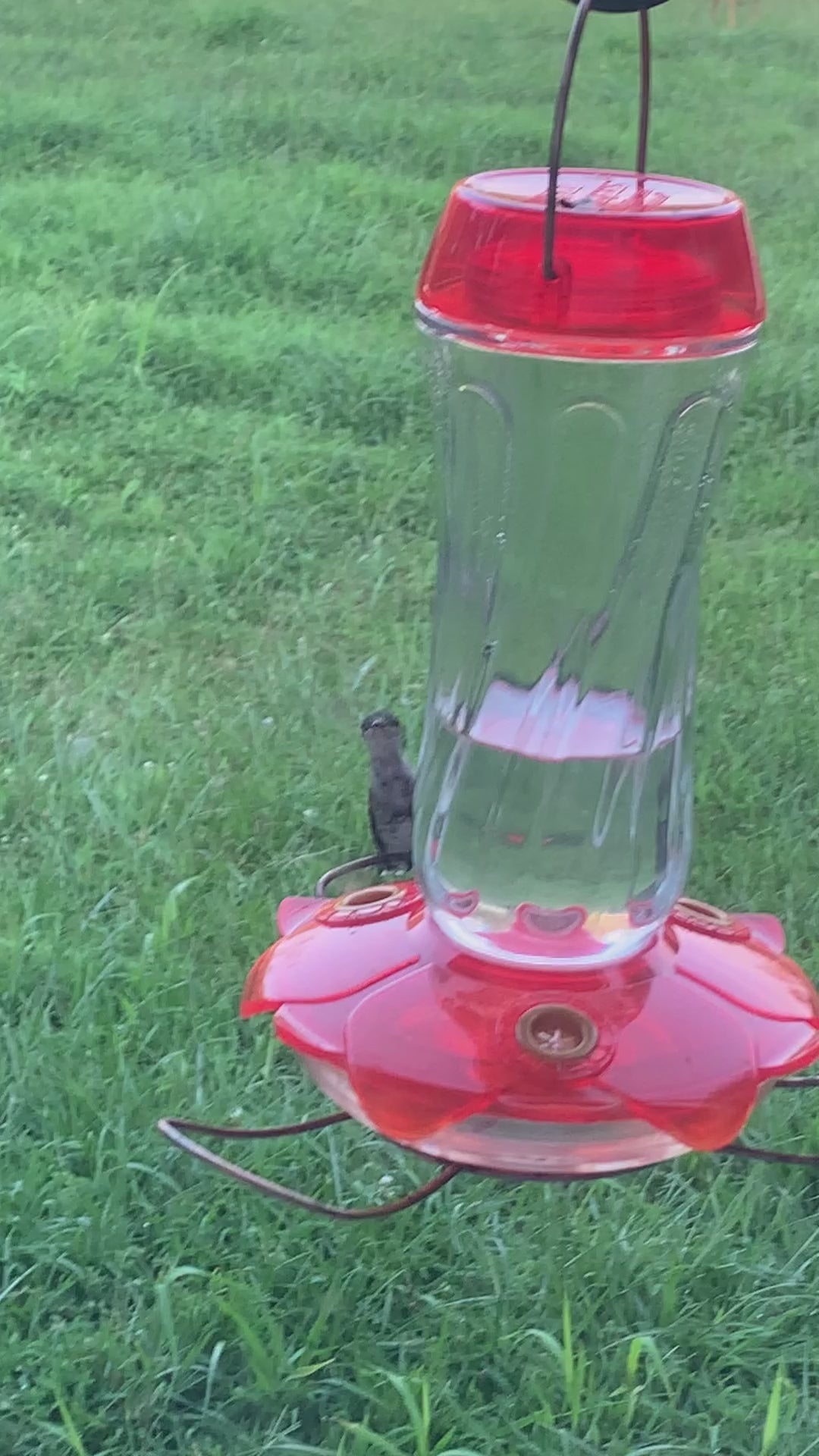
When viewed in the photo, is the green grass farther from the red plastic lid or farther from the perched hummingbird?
the red plastic lid

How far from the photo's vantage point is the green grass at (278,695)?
109 cm

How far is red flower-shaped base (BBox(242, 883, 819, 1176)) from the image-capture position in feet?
2.20

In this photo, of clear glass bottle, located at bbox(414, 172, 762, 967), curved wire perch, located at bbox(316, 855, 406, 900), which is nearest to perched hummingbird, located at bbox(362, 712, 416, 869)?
curved wire perch, located at bbox(316, 855, 406, 900)

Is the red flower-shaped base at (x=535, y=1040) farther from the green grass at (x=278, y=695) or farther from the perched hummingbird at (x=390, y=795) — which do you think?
the green grass at (x=278, y=695)

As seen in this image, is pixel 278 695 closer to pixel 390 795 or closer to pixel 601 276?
pixel 390 795

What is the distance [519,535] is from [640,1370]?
69 centimetres

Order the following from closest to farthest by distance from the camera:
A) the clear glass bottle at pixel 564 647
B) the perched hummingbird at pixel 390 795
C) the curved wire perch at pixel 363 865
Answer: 1. the clear glass bottle at pixel 564 647
2. the curved wire perch at pixel 363 865
3. the perched hummingbird at pixel 390 795

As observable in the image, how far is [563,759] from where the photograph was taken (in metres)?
0.87

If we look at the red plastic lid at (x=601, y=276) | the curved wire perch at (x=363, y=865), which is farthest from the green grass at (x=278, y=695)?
the red plastic lid at (x=601, y=276)

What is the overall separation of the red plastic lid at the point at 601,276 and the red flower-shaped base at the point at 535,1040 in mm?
339

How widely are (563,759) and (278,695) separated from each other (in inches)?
44.1

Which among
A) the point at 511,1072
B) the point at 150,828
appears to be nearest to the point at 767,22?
the point at 150,828

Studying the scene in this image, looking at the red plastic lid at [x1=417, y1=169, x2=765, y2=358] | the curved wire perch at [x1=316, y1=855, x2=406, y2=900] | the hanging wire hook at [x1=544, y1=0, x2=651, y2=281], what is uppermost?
the hanging wire hook at [x1=544, y1=0, x2=651, y2=281]

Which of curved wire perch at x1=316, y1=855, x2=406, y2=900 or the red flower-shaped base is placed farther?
curved wire perch at x1=316, y1=855, x2=406, y2=900
